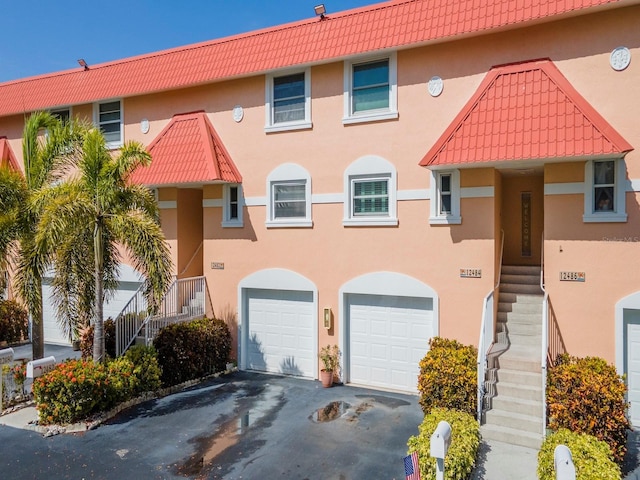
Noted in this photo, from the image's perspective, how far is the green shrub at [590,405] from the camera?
7715 mm

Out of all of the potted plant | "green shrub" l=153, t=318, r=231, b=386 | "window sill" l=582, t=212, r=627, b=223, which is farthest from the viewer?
the potted plant

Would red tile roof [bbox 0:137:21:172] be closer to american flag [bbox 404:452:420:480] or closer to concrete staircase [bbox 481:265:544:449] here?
concrete staircase [bbox 481:265:544:449]

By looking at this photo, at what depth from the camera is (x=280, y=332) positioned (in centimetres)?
1351

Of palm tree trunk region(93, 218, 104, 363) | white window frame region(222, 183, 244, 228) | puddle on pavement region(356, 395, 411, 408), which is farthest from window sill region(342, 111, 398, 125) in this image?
puddle on pavement region(356, 395, 411, 408)

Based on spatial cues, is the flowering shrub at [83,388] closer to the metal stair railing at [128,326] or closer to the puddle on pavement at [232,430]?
the metal stair railing at [128,326]

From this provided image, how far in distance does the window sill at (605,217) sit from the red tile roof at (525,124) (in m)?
1.42

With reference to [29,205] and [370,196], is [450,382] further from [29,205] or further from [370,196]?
[29,205]

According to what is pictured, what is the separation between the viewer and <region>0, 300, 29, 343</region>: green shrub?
17.1m

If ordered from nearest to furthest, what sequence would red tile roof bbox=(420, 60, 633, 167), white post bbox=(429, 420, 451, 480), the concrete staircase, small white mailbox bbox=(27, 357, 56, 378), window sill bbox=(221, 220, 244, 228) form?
white post bbox=(429, 420, 451, 480) → the concrete staircase → red tile roof bbox=(420, 60, 633, 167) → small white mailbox bbox=(27, 357, 56, 378) → window sill bbox=(221, 220, 244, 228)

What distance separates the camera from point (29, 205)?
1095 centimetres

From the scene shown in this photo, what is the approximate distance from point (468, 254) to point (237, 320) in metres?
7.15

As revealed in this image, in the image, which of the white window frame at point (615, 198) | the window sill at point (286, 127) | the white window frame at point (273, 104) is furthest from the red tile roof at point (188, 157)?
the white window frame at point (615, 198)

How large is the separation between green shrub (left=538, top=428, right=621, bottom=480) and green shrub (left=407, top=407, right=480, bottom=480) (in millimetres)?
1063

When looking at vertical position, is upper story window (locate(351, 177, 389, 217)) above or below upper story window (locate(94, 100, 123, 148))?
below
